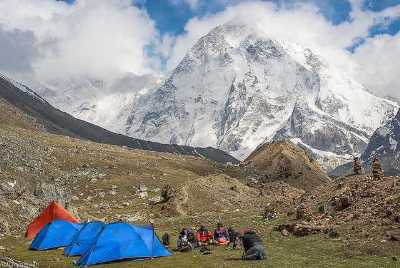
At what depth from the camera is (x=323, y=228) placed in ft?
136

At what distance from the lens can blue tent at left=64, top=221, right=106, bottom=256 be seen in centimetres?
3762

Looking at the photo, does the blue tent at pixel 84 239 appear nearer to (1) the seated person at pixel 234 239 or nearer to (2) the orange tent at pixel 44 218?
(1) the seated person at pixel 234 239

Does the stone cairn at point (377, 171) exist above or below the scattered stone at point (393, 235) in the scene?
above

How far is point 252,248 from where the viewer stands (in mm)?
32812

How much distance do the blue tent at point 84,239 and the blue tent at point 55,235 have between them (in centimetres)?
276

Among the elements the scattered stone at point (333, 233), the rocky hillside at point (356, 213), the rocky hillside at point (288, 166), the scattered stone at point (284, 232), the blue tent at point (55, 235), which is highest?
the rocky hillside at point (288, 166)

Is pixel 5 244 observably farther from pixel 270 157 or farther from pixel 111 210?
pixel 270 157

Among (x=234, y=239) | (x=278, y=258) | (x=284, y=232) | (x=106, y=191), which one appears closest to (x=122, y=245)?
(x=234, y=239)

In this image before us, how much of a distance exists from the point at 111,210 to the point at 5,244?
34.4 meters

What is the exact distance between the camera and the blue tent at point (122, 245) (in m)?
34.1

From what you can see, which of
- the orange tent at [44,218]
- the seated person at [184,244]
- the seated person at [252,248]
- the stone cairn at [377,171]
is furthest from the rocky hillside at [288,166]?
the seated person at [252,248]

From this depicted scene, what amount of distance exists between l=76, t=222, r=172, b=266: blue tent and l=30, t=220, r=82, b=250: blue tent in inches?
309

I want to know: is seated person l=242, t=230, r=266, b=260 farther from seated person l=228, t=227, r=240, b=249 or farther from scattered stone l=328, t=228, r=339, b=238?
scattered stone l=328, t=228, r=339, b=238

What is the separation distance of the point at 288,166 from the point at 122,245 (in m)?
109
